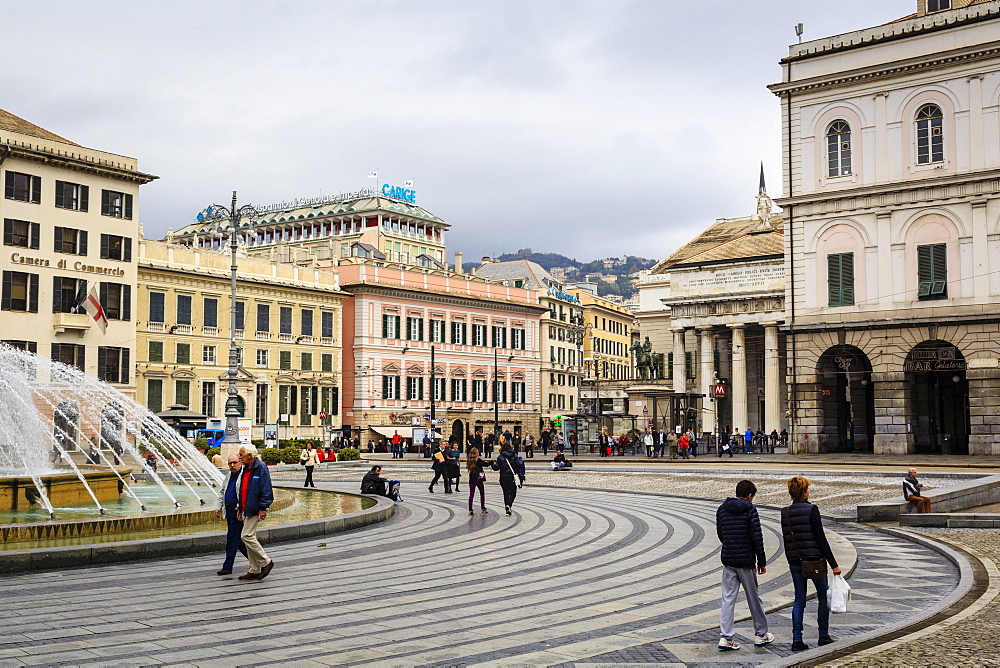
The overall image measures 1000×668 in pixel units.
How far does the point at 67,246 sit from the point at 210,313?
472 inches

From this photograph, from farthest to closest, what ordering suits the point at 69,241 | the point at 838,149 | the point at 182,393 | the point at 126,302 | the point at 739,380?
the point at 739,380 < the point at 182,393 < the point at 126,302 < the point at 69,241 < the point at 838,149

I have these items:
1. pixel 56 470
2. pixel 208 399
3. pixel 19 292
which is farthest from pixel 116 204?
pixel 56 470

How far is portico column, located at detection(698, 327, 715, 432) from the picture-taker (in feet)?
229

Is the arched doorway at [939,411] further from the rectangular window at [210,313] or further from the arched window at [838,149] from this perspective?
the rectangular window at [210,313]

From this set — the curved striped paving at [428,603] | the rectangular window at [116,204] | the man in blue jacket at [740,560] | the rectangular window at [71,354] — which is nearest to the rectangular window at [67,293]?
the rectangular window at [71,354]

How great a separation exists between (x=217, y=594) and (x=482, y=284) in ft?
241

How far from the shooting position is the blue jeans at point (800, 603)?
31.1 feet

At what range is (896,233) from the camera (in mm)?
45375

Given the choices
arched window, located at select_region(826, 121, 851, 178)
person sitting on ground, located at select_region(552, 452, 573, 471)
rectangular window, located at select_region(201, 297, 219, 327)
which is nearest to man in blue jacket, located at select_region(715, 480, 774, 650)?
person sitting on ground, located at select_region(552, 452, 573, 471)

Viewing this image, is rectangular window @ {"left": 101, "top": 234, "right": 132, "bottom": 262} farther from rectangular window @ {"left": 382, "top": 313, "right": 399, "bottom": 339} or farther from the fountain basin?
the fountain basin

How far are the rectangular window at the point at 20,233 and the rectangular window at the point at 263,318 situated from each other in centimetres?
1732

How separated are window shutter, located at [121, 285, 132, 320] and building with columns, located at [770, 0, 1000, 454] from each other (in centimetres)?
3646

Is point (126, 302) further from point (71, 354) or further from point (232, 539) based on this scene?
point (232, 539)

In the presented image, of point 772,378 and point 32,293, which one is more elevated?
point 32,293
